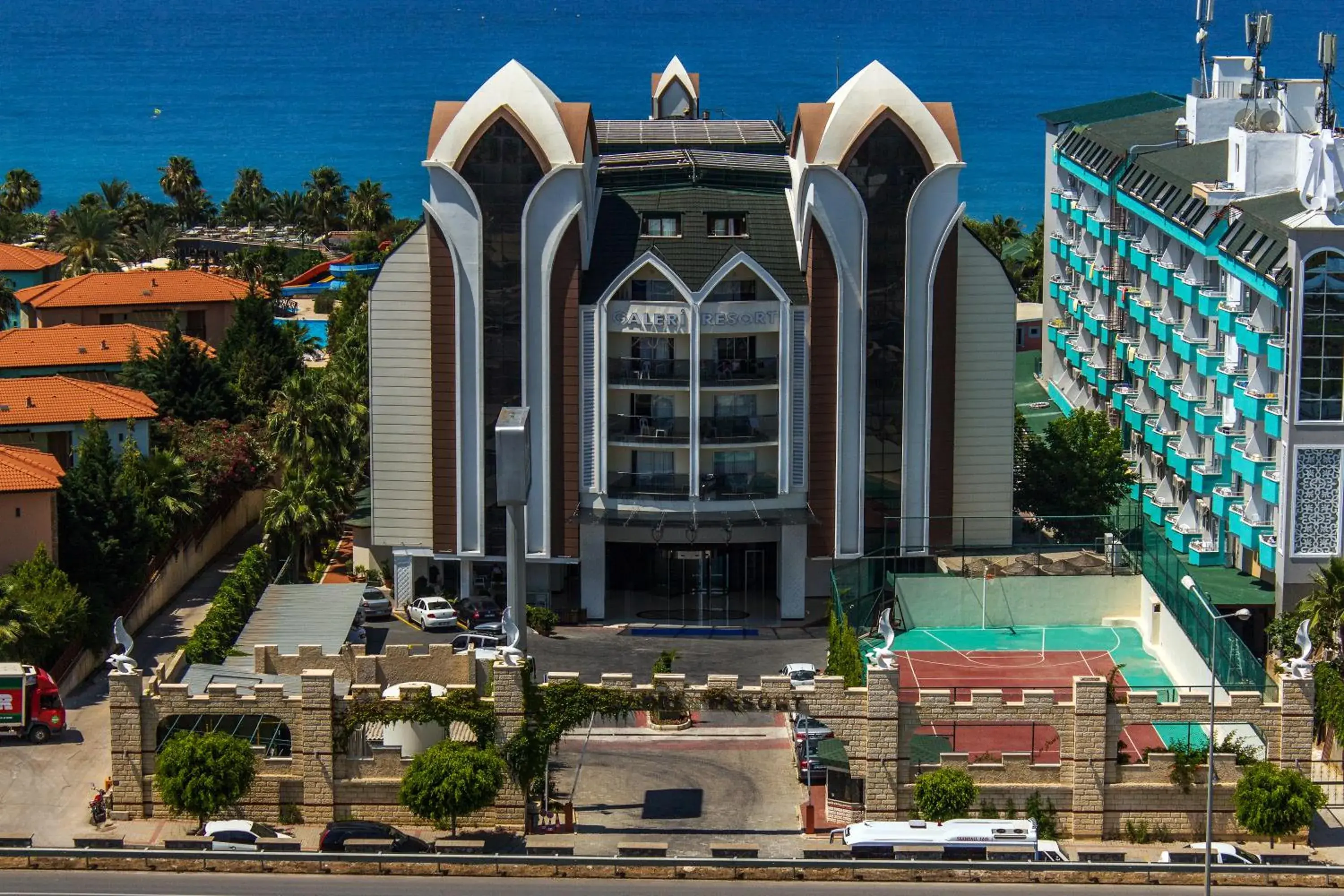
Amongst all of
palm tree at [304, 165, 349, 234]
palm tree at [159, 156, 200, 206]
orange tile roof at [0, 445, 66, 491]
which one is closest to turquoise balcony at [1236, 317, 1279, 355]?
orange tile roof at [0, 445, 66, 491]

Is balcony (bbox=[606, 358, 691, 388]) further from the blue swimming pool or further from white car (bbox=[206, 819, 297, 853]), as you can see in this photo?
the blue swimming pool

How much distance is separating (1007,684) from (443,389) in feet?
88.8

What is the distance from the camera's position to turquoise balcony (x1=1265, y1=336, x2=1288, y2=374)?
8362 cm

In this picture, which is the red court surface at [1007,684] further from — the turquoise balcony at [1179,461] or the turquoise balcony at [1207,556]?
the turquoise balcony at [1179,461]

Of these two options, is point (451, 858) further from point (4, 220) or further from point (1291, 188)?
point (4, 220)

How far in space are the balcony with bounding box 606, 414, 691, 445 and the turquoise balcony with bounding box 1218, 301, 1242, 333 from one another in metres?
21.2

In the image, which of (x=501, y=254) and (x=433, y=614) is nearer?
(x=501, y=254)

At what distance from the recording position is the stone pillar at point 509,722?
69.3 m

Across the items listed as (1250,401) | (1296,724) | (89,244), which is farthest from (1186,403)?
(89,244)

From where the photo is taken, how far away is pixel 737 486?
305 ft

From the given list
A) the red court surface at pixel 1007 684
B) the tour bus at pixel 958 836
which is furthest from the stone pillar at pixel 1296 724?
the tour bus at pixel 958 836

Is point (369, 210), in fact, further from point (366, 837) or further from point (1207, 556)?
point (366, 837)

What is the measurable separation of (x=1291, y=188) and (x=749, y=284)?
852 inches

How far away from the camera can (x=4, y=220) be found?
172 metres
